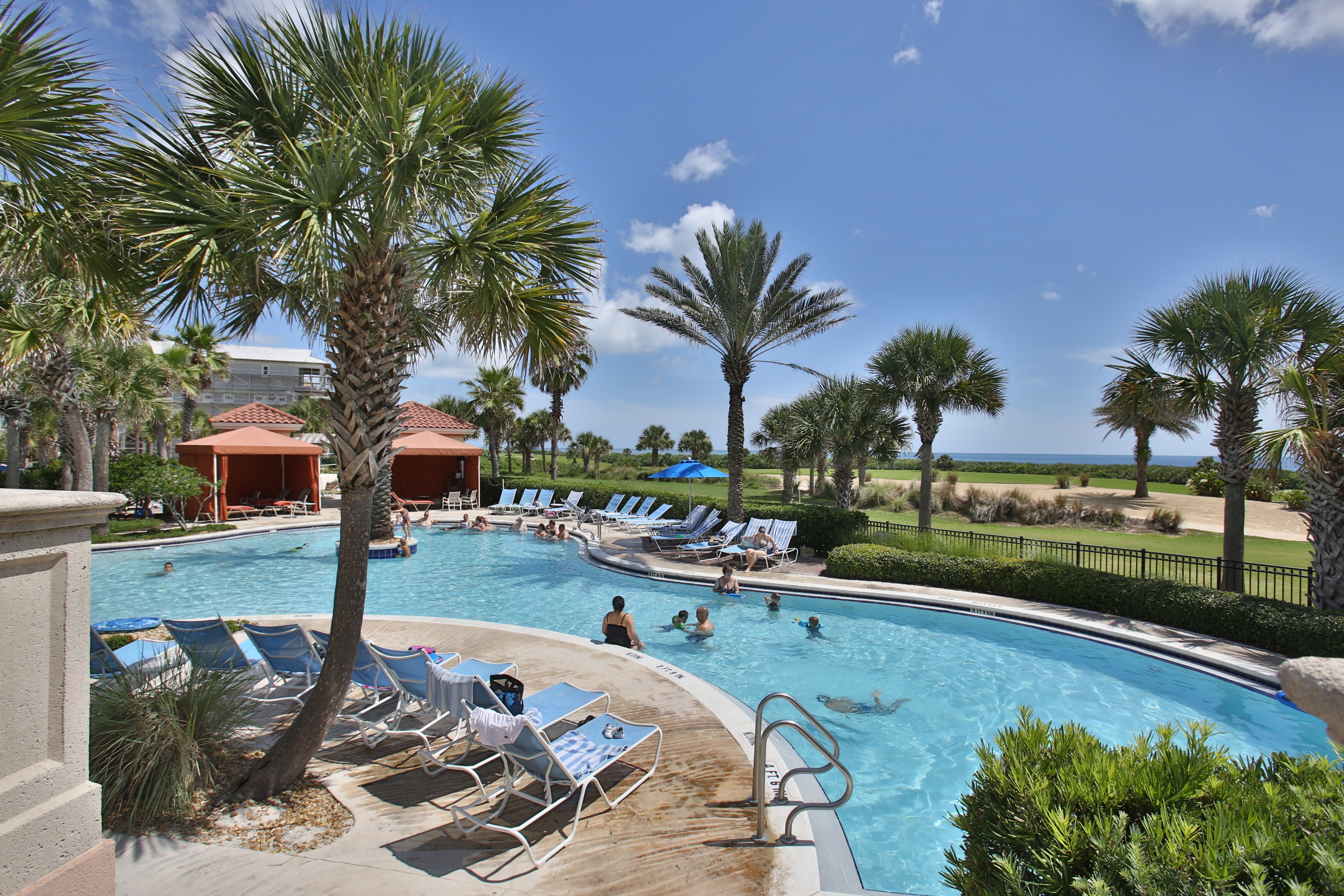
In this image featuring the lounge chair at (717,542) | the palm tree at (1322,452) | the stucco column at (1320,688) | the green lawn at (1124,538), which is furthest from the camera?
the lounge chair at (717,542)

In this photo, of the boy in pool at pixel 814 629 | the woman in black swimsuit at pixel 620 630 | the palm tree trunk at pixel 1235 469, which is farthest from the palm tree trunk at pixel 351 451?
the palm tree trunk at pixel 1235 469

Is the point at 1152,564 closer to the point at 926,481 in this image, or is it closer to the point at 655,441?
the point at 926,481

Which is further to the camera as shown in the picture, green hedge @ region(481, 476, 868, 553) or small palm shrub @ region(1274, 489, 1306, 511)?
small palm shrub @ region(1274, 489, 1306, 511)

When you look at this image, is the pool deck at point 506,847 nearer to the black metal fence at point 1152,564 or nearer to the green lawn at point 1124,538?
the black metal fence at point 1152,564

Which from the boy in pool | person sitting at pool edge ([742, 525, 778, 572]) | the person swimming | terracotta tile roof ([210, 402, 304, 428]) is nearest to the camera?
the boy in pool

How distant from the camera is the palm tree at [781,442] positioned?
79.3 ft

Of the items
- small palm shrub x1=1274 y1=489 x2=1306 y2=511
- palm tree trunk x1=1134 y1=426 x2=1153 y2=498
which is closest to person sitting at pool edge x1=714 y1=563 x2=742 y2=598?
small palm shrub x1=1274 y1=489 x2=1306 y2=511

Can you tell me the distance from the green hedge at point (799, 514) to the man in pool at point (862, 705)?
801 cm

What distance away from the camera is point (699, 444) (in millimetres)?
57594

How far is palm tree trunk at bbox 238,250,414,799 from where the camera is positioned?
4500 millimetres

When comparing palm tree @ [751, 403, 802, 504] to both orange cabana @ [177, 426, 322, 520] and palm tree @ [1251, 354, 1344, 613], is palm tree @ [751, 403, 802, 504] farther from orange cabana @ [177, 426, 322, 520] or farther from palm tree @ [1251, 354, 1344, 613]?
orange cabana @ [177, 426, 322, 520]

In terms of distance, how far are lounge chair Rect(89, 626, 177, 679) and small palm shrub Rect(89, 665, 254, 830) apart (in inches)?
17.7

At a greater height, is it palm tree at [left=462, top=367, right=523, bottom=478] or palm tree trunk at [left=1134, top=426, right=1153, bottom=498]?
palm tree at [left=462, top=367, right=523, bottom=478]

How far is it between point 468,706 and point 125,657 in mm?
4464
